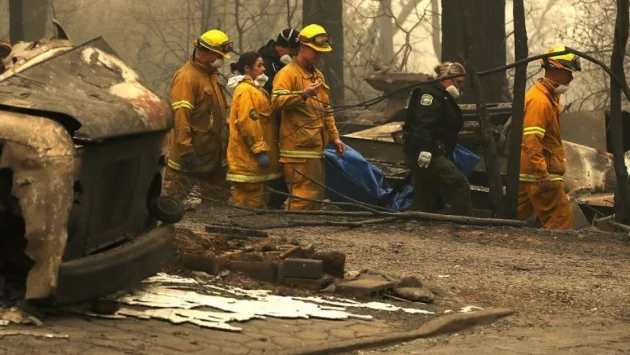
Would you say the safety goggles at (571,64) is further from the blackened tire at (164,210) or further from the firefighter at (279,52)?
the blackened tire at (164,210)

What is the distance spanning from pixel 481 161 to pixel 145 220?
7.59m

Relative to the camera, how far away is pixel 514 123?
41.5 feet

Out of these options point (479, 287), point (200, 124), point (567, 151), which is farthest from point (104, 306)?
point (567, 151)

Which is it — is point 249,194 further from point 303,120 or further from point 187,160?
point 303,120

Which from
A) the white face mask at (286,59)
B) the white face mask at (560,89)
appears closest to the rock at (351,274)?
the white face mask at (560,89)

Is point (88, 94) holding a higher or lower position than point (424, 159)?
higher

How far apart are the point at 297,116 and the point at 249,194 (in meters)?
0.89

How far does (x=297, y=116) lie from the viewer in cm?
1297

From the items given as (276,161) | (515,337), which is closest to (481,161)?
(276,161)

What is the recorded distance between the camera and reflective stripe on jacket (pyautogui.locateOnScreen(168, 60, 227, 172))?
12.8m

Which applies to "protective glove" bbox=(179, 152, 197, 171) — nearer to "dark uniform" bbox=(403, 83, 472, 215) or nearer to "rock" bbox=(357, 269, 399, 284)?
"dark uniform" bbox=(403, 83, 472, 215)

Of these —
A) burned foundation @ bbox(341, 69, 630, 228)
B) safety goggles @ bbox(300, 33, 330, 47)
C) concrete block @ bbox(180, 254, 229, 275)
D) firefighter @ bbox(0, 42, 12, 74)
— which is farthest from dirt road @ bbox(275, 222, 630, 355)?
firefighter @ bbox(0, 42, 12, 74)

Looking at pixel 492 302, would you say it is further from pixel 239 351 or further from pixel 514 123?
pixel 514 123

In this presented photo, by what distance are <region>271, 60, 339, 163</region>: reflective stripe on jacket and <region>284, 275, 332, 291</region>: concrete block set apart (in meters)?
4.77
